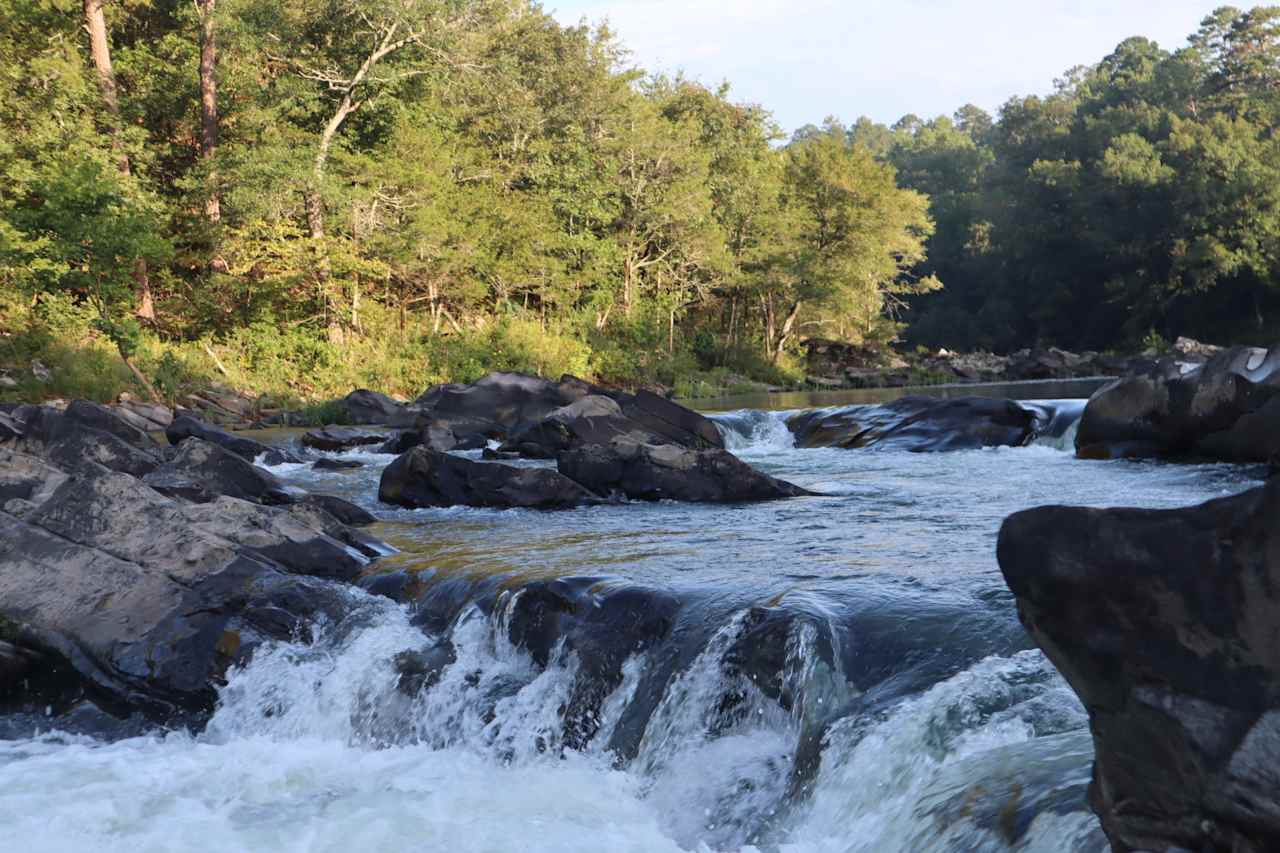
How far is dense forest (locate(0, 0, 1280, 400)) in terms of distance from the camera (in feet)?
85.2

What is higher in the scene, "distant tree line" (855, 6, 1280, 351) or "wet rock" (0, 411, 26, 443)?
"distant tree line" (855, 6, 1280, 351)

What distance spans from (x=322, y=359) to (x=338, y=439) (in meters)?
10.7

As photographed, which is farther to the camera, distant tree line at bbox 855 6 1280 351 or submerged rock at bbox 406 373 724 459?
distant tree line at bbox 855 6 1280 351

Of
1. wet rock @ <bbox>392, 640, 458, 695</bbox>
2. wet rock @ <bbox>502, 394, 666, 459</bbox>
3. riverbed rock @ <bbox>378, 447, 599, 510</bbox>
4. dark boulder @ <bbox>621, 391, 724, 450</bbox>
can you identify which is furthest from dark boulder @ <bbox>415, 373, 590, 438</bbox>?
wet rock @ <bbox>392, 640, 458, 695</bbox>

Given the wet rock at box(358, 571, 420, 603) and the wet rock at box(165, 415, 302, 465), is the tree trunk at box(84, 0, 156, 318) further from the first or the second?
the wet rock at box(358, 571, 420, 603)

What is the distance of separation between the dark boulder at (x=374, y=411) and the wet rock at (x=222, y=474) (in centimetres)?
1131

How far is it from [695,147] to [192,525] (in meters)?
36.6

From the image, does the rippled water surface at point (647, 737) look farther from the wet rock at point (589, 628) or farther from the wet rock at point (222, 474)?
the wet rock at point (222, 474)

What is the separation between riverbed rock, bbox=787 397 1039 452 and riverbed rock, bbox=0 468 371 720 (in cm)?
1089

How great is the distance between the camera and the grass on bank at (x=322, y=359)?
75.5 feet

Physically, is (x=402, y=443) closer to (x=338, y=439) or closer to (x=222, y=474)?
(x=338, y=439)

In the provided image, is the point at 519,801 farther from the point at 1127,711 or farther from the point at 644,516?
the point at 644,516

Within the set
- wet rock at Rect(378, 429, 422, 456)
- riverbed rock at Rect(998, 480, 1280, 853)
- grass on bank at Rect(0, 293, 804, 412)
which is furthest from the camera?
grass on bank at Rect(0, 293, 804, 412)

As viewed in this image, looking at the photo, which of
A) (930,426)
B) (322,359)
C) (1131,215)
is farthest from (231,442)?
(1131,215)
